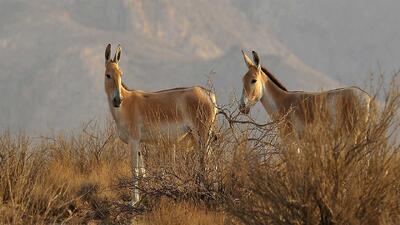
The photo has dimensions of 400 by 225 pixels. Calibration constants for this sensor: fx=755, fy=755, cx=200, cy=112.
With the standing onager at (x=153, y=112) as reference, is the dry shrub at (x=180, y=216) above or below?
below

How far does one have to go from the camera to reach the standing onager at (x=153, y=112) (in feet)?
33.7

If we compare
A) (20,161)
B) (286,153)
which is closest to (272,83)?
(20,161)

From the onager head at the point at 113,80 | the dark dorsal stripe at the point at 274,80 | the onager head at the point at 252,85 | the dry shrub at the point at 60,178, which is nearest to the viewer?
the dry shrub at the point at 60,178

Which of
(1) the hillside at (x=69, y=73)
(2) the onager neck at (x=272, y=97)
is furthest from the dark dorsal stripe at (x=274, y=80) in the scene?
(1) the hillside at (x=69, y=73)

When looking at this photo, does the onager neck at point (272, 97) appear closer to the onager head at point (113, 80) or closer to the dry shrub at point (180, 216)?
the onager head at point (113, 80)

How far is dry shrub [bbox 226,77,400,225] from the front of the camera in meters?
6.00

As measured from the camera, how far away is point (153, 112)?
34.0 feet

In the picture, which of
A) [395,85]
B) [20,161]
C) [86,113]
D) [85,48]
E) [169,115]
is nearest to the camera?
[395,85]

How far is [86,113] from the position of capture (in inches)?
6191

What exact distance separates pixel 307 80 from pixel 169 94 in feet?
568

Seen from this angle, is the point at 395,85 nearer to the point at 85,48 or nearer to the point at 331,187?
the point at 331,187

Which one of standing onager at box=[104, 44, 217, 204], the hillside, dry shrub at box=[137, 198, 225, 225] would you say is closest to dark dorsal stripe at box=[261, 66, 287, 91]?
standing onager at box=[104, 44, 217, 204]

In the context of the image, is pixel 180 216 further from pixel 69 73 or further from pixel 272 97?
pixel 69 73

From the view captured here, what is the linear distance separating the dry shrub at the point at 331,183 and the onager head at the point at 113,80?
13.3ft
